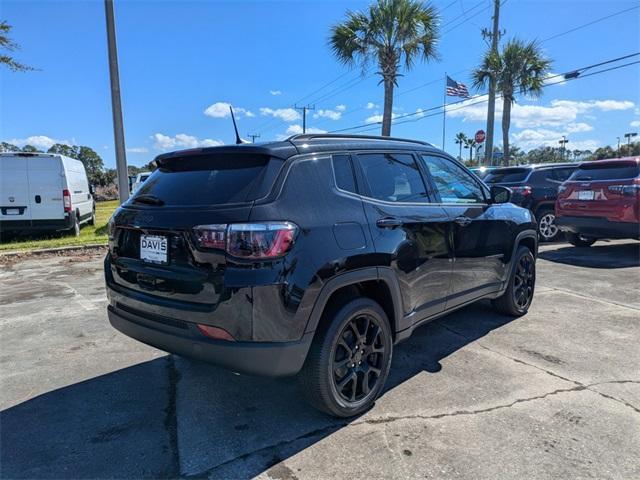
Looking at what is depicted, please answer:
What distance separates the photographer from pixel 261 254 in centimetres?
243

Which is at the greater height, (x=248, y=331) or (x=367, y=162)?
(x=367, y=162)

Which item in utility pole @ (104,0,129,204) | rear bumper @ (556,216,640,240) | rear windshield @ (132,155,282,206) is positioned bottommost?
rear bumper @ (556,216,640,240)

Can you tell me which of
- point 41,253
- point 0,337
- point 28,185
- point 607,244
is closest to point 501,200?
point 0,337

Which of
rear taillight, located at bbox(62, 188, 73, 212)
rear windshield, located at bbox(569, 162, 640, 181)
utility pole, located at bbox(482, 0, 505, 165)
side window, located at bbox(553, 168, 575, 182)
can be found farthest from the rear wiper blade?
utility pole, located at bbox(482, 0, 505, 165)

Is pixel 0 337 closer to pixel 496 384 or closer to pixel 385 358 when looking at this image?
pixel 385 358

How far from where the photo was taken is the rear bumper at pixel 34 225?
10633 mm

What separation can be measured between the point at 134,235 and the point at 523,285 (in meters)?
4.20

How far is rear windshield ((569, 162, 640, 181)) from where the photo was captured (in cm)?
799

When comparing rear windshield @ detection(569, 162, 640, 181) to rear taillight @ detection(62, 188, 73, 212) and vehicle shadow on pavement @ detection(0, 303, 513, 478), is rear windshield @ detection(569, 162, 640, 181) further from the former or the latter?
rear taillight @ detection(62, 188, 73, 212)

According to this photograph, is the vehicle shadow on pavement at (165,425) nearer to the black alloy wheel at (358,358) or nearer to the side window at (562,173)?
the black alloy wheel at (358,358)

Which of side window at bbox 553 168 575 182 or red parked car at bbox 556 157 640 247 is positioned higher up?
side window at bbox 553 168 575 182

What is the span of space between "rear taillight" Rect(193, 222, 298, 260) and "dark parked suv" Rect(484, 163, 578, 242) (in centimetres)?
884

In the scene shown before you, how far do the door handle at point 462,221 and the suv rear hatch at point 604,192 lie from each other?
18.2ft

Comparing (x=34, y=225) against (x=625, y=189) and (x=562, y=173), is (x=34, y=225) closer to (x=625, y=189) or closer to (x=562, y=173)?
(x=625, y=189)
